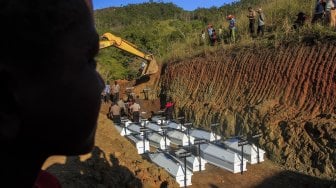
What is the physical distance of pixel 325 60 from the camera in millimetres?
9758

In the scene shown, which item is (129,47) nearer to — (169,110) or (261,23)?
(169,110)

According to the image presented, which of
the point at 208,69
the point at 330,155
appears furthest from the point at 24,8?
the point at 208,69

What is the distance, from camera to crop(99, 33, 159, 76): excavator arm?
17.0 metres

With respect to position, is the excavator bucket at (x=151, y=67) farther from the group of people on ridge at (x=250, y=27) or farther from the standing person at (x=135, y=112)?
the standing person at (x=135, y=112)

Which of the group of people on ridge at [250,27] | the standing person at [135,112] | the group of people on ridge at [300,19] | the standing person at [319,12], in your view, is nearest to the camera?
the group of people on ridge at [300,19]

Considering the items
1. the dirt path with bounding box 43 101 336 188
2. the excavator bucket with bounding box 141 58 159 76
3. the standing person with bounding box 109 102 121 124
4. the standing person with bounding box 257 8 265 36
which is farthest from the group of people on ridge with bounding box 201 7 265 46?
the dirt path with bounding box 43 101 336 188

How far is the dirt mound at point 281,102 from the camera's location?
29.1 ft

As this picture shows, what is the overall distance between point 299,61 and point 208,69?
475 cm

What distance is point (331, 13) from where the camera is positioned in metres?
10.8

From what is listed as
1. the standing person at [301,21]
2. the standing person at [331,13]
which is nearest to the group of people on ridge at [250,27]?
the standing person at [301,21]

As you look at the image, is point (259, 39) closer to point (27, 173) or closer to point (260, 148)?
point (260, 148)

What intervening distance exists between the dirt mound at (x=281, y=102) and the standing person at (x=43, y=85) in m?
8.24

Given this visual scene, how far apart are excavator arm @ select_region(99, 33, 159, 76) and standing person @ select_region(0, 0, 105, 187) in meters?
15.2

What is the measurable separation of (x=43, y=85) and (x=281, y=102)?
401 inches
